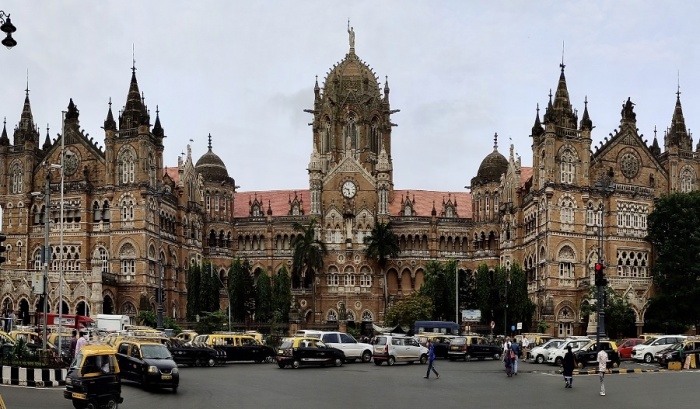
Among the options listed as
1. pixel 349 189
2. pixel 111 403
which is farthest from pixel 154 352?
pixel 349 189

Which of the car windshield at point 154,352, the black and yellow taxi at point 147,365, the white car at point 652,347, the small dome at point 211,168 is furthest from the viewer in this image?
the small dome at point 211,168

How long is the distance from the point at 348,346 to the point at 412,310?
36.9m

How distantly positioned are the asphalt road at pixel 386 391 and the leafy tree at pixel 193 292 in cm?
4388

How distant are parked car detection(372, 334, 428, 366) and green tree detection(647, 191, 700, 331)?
1504 inches

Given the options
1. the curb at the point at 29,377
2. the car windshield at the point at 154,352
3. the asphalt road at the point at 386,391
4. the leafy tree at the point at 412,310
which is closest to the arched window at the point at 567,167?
the leafy tree at the point at 412,310

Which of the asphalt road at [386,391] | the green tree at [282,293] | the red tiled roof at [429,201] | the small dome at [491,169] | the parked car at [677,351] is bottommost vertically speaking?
the asphalt road at [386,391]

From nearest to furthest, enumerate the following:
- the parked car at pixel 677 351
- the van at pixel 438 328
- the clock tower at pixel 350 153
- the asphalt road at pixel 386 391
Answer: the asphalt road at pixel 386 391
the parked car at pixel 677 351
the van at pixel 438 328
the clock tower at pixel 350 153

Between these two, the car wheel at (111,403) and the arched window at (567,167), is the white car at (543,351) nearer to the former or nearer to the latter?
the car wheel at (111,403)

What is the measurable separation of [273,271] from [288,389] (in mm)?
72387

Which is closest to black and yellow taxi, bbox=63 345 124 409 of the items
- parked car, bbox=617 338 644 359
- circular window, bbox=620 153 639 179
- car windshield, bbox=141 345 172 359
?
car windshield, bbox=141 345 172 359

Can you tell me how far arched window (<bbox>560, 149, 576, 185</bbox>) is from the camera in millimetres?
96750

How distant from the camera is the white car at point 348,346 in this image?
5897cm

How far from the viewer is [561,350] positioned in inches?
2363

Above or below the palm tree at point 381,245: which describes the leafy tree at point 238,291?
below
